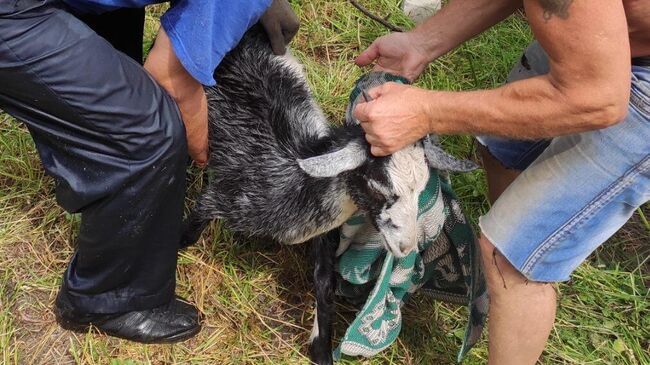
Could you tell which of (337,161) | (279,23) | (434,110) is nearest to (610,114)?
(434,110)

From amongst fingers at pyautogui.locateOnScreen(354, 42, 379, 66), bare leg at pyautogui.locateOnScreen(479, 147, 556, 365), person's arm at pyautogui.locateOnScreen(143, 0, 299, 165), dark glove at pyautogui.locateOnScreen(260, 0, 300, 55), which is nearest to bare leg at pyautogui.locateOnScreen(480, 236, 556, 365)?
bare leg at pyautogui.locateOnScreen(479, 147, 556, 365)

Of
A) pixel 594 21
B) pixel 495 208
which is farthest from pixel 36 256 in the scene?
pixel 594 21

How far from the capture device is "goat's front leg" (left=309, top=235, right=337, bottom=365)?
3422 millimetres

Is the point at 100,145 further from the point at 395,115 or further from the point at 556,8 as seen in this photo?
the point at 556,8

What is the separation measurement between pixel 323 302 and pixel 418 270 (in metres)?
0.45

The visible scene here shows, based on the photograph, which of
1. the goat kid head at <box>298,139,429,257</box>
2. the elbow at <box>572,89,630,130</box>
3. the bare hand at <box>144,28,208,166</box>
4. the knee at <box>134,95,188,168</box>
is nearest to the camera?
the elbow at <box>572,89,630,130</box>

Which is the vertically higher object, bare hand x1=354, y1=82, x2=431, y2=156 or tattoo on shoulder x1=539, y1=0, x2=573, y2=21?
tattoo on shoulder x1=539, y1=0, x2=573, y2=21

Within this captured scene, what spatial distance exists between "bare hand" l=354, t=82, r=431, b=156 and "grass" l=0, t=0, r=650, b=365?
44.9 inches

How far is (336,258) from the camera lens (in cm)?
361

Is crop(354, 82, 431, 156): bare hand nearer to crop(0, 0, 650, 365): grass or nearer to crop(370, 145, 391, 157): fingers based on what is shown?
crop(370, 145, 391, 157): fingers

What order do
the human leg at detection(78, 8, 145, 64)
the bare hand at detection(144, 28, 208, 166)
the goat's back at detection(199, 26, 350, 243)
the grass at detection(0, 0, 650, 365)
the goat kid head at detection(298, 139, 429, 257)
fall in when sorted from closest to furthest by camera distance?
the bare hand at detection(144, 28, 208, 166)
the goat kid head at detection(298, 139, 429, 257)
the human leg at detection(78, 8, 145, 64)
the grass at detection(0, 0, 650, 365)
the goat's back at detection(199, 26, 350, 243)

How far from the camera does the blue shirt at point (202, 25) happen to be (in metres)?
2.64

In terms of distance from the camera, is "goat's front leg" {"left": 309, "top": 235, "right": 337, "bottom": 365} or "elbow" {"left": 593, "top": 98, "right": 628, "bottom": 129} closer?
"elbow" {"left": 593, "top": 98, "right": 628, "bottom": 129}

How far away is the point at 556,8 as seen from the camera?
2137 mm
